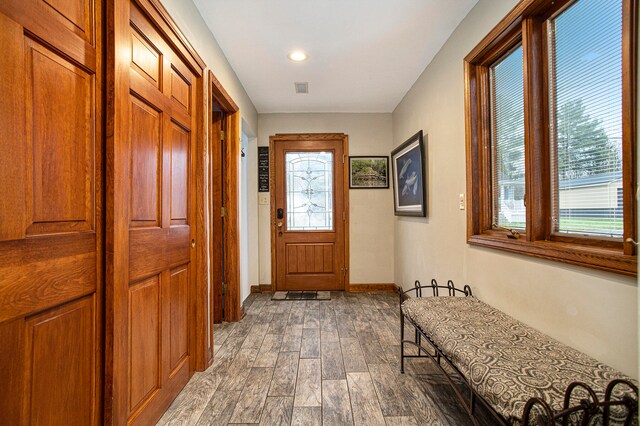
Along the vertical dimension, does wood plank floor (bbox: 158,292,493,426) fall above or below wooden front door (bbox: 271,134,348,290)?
below

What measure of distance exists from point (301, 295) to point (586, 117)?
337cm

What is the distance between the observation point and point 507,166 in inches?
76.5

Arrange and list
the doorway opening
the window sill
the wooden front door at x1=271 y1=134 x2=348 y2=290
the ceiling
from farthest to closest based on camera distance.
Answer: the wooden front door at x1=271 y1=134 x2=348 y2=290 → the doorway opening → the ceiling → the window sill

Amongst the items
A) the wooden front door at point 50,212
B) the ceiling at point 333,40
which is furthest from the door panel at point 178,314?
the ceiling at point 333,40

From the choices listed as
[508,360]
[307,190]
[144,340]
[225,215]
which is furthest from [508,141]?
[307,190]

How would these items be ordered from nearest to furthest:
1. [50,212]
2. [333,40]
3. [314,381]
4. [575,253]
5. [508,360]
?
[50,212] → [508,360] → [575,253] → [314,381] → [333,40]

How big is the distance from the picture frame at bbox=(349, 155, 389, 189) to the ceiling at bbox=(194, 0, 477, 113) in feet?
→ 2.93

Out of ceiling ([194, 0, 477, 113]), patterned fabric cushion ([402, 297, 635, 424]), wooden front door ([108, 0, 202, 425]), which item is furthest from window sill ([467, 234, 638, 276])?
wooden front door ([108, 0, 202, 425])

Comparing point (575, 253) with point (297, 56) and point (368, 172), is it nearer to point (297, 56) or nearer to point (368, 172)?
point (297, 56)

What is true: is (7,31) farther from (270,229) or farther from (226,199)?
(270,229)

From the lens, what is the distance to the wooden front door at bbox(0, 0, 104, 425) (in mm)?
839

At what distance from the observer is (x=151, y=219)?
1536mm

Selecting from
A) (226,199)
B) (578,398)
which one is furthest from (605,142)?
(226,199)

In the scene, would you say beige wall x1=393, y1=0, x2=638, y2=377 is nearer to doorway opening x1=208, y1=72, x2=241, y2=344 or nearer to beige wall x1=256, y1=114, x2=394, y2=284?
beige wall x1=256, y1=114, x2=394, y2=284
